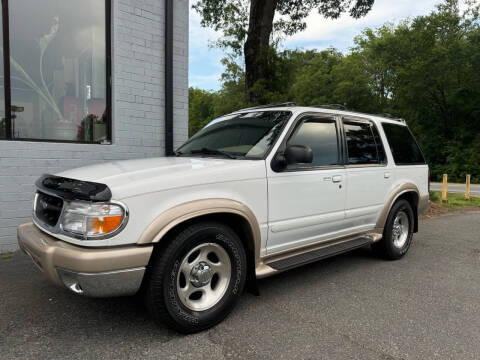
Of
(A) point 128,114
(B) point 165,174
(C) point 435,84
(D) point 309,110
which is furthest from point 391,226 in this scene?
(C) point 435,84

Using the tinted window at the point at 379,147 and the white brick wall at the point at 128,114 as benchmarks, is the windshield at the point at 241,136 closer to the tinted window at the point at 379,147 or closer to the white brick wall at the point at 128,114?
the tinted window at the point at 379,147

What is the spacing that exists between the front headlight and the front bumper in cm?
11

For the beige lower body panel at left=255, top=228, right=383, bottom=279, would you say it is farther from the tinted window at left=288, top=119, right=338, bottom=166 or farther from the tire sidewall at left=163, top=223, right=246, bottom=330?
the tinted window at left=288, top=119, right=338, bottom=166

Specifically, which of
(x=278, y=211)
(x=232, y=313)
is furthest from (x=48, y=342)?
(x=278, y=211)

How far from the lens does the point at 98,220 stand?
2.34m

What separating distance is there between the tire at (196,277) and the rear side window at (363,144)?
6.44ft

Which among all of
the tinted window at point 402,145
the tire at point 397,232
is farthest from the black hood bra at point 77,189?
the tinted window at point 402,145

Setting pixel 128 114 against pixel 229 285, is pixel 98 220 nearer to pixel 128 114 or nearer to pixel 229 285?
pixel 229 285

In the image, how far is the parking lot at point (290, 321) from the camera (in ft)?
8.24

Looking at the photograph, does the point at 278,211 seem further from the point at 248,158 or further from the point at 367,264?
the point at 367,264

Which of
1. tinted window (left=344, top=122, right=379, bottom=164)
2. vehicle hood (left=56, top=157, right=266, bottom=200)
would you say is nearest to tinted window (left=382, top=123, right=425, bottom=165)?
tinted window (left=344, top=122, right=379, bottom=164)

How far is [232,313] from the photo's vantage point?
3.09 metres

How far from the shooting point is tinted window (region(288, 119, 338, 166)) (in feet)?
11.7

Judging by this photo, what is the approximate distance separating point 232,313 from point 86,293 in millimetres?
1287
